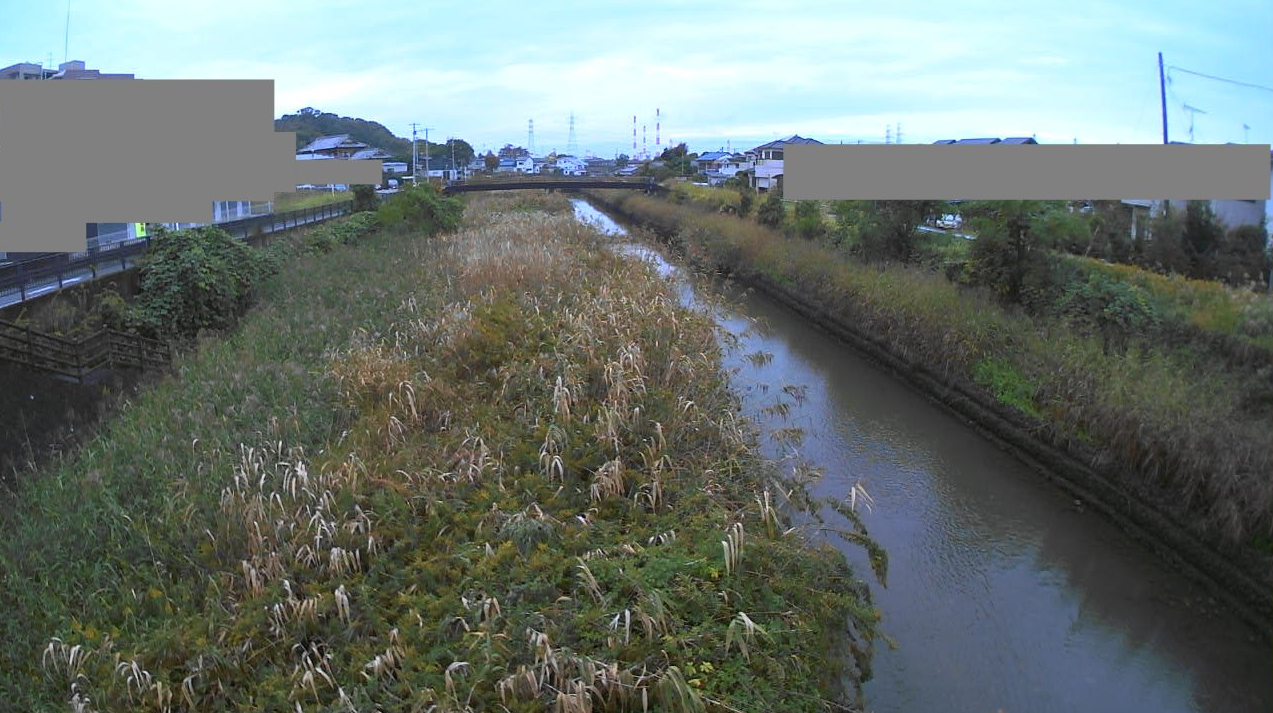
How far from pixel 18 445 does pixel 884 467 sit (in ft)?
30.9

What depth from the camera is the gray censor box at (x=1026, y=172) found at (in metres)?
9.06

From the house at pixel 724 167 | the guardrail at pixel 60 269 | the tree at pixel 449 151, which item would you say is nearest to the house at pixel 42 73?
the guardrail at pixel 60 269

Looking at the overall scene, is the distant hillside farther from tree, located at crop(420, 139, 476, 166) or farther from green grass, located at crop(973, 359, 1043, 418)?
green grass, located at crop(973, 359, 1043, 418)

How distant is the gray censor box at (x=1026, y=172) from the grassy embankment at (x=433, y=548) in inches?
263

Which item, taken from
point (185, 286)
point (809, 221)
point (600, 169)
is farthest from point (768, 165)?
point (600, 169)

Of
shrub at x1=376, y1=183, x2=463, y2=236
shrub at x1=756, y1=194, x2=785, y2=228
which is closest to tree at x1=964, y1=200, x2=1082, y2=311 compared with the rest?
shrub at x1=756, y1=194, x2=785, y2=228

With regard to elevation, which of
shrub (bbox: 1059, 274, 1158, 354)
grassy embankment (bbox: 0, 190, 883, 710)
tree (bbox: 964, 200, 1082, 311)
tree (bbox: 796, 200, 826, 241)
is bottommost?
grassy embankment (bbox: 0, 190, 883, 710)

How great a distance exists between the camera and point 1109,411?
8.52 m

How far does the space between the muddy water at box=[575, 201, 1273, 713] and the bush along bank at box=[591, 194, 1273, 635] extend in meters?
0.30

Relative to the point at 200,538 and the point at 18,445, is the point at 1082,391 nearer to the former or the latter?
the point at 200,538

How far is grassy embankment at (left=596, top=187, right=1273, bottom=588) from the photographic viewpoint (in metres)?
7.00

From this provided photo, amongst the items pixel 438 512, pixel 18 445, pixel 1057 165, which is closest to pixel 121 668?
pixel 438 512

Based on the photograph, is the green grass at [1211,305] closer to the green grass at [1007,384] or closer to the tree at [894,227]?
the green grass at [1007,384]

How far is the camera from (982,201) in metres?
13.5
